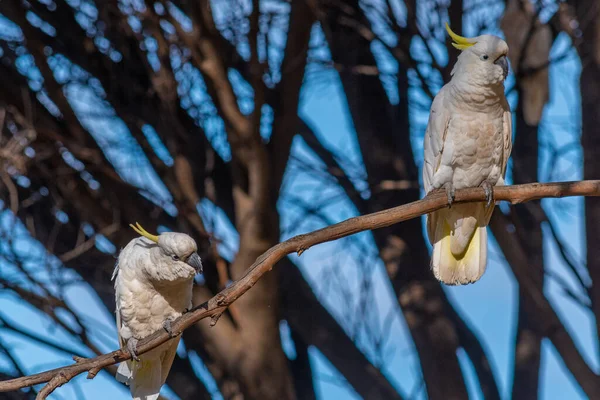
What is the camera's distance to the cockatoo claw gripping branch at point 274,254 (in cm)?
248

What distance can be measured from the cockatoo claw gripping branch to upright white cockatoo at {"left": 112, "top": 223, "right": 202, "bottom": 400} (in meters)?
0.18

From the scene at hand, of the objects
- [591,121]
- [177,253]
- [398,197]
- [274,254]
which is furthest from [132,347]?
[591,121]

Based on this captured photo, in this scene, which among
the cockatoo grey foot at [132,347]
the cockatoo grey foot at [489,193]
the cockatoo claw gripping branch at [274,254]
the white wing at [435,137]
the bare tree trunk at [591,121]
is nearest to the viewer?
the cockatoo claw gripping branch at [274,254]

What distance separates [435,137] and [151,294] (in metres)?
1.22

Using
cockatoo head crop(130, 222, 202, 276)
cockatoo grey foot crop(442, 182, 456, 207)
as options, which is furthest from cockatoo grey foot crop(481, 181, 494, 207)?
cockatoo head crop(130, 222, 202, 276)

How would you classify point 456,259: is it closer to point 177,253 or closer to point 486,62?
point 486,62

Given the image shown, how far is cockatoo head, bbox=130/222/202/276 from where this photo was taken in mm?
2715

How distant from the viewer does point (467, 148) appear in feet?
10.0

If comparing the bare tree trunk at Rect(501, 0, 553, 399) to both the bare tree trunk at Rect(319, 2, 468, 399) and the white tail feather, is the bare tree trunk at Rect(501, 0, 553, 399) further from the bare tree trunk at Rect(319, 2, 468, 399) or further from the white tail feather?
the white tail feather

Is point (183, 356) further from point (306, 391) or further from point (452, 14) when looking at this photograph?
point (452, 14)

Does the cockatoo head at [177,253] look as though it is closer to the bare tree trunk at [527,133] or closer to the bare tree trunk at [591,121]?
the bare tree trunk at [527,133]

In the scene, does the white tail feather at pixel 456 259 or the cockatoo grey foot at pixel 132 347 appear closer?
the cockatoo grey foot at pixel 132 347

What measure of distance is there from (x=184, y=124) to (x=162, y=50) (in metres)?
0.52

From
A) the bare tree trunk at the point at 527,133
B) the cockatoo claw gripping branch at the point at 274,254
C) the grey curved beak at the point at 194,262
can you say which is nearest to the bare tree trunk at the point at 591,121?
the bare tree trunk at the point at 527,133
